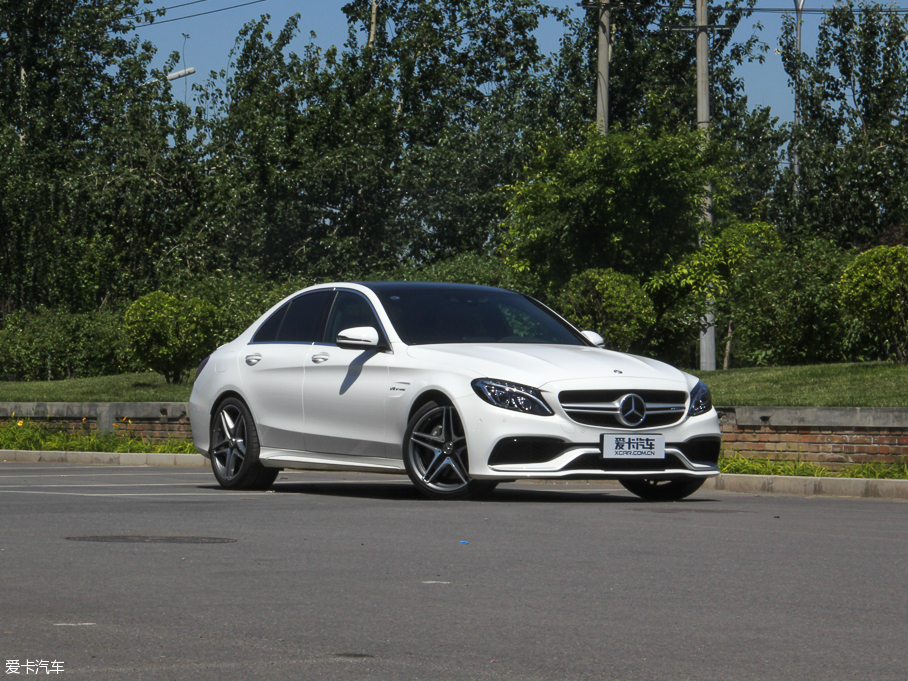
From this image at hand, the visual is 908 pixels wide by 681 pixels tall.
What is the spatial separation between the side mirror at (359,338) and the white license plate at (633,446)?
2.00m

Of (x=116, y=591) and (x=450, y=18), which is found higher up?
(x=450, y=18)

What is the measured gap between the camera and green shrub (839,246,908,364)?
1828 cm

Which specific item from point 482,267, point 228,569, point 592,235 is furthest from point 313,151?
point 228,569

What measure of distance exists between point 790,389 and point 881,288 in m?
1.86

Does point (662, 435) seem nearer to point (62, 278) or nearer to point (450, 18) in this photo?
point (62, 278)

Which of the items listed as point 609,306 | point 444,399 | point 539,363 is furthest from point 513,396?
point 609,306

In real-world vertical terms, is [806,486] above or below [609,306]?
below

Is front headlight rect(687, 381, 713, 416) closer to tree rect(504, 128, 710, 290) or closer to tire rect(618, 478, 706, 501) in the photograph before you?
tire rect(618, 478, 706, 501)

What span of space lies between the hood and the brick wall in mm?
3603

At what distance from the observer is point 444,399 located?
1032 cm

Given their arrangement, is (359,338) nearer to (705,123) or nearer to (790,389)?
(790,389)

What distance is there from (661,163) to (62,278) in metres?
21.9

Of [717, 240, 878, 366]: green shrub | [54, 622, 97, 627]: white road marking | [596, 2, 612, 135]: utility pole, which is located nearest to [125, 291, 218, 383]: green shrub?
[596, 2, 612, 135]: utility pole

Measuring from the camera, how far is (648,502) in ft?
35.9
